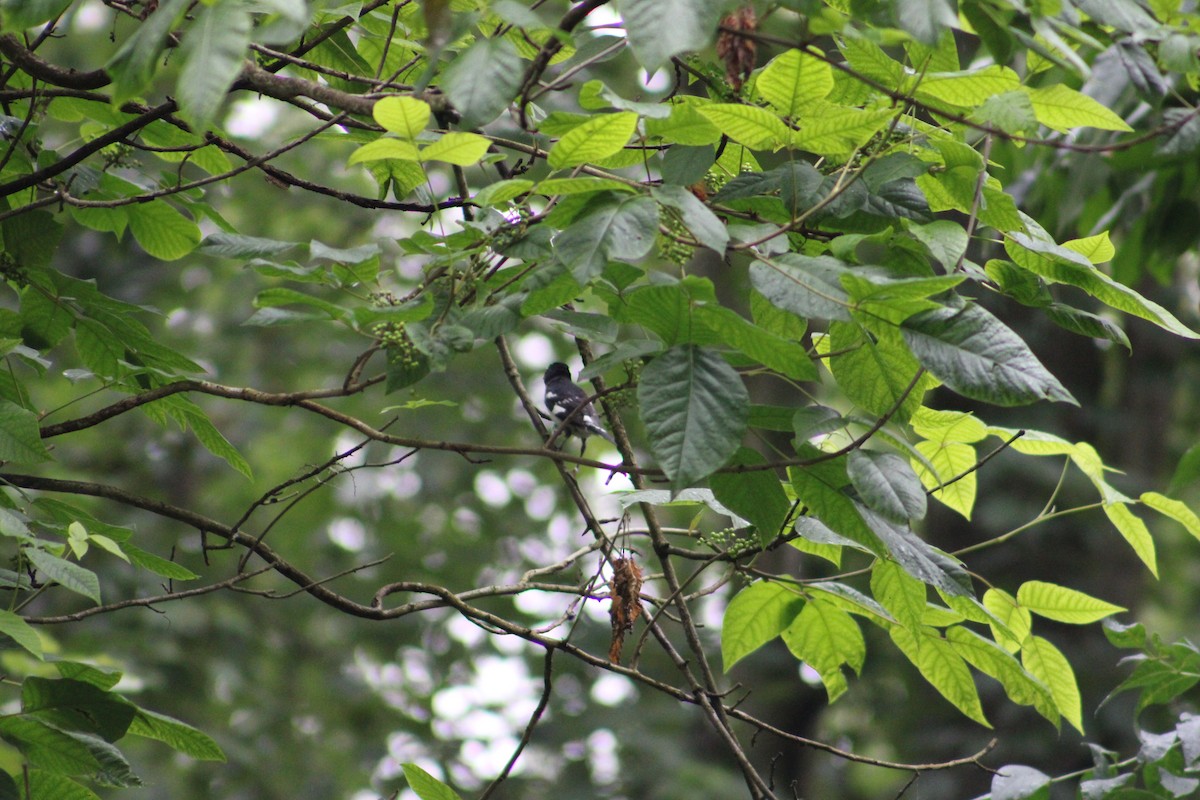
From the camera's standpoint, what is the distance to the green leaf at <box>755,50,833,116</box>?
156cm

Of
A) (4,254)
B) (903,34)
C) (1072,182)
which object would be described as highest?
(903,34)

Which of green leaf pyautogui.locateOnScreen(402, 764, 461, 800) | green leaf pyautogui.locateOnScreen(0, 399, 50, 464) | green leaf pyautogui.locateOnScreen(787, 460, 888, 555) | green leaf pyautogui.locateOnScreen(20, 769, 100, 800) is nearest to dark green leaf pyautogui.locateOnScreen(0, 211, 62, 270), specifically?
green leaf pyautogui.locateOnScreen(0, 399, 50, 464)

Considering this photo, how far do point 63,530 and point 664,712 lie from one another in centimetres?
750

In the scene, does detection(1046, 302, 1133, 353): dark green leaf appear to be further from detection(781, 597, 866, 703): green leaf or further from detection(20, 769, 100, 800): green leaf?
detection(20, 769, 100, 800): green leaf

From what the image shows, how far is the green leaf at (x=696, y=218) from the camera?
4.43 ft

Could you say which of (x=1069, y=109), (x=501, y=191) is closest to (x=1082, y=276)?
(x=1069, y=109)

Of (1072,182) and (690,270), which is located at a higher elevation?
(1072,182)

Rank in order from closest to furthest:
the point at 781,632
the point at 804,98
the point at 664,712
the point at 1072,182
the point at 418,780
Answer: the point at 804,98 → the point at 418,780 → the point at 781,632 → the point at 1072,182 → the point at 664,712

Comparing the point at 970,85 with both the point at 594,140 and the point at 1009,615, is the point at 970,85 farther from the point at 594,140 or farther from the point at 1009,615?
the point at 1009,615

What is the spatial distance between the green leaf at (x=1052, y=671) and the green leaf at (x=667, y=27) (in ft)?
5.29

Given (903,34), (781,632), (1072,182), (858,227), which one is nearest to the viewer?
(903,34)

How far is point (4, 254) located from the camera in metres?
2.18

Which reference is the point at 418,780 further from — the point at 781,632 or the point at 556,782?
the point at 556,782

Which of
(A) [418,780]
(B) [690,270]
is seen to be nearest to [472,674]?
(B) [690,270]
